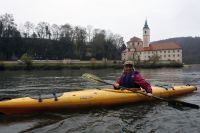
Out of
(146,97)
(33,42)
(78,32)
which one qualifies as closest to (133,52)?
(78,32)

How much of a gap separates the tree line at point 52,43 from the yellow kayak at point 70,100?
57527 mm

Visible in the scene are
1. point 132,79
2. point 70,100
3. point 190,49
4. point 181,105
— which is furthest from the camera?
point 190,49

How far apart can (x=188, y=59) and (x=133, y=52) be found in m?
27.4

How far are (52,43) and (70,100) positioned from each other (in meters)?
65.8

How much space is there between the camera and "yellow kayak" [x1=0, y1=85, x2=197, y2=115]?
8633 millimetres

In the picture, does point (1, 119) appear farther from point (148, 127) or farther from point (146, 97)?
point (146, 97)

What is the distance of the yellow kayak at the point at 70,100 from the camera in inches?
340

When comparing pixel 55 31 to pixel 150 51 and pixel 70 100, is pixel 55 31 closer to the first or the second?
pixel 150 51

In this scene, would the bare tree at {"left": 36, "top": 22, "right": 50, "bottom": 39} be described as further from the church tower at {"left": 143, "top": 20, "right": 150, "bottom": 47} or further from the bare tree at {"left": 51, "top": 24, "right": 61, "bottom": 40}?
the church tower at {"left": 143, "top": 20, "right": 150, "bottom": 47}

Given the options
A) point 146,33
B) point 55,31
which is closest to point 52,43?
point 55,31

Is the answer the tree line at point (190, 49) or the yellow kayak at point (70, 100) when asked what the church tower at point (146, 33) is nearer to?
the tree line at point (190, 49)

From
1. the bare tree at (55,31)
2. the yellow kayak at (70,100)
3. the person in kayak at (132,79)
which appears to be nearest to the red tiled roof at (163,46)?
the bare tree at (55,31)

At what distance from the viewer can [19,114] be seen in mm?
8797

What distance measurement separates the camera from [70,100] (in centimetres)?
944
